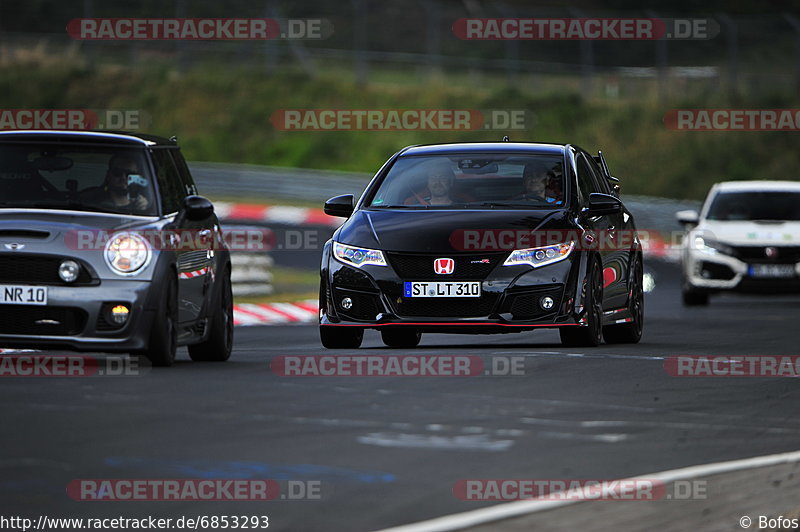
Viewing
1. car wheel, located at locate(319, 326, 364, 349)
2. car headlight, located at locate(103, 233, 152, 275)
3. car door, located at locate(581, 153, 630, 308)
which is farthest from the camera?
car door, located at locate(581, 153, 630, 308)

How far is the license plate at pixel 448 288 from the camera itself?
13.0m

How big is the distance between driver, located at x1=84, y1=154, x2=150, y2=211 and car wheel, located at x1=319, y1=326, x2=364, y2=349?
87.3 inches

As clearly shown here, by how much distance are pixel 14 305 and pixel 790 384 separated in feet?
16.4

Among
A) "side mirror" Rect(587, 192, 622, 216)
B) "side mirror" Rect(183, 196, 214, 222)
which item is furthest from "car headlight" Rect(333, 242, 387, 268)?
"side mirror" Rect(587, 192, 622, 216)

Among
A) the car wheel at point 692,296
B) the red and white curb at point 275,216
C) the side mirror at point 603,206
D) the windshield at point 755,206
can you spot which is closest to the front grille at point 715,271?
the car wheel at point 692,296

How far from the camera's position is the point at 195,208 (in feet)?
40.0

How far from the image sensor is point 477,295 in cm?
1296

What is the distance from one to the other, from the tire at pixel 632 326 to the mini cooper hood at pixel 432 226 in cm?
211

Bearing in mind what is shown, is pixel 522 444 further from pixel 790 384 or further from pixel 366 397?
pixel 790 384

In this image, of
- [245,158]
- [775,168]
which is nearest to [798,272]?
[775,168]

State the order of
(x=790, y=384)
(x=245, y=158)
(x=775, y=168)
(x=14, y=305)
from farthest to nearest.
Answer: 1. (x=245, y=158)
2. (x=775, y=168)
3. (x=790, y=384)
4. (x=14, y=305)

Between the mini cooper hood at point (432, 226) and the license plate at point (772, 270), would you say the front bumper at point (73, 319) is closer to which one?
the mini cooper hood at point (432, 226)

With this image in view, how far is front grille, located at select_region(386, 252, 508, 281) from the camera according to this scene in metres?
13.0

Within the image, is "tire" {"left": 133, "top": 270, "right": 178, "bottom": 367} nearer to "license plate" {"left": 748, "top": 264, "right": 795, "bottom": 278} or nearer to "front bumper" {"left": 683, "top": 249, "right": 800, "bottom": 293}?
"front bumper" {"left": 683, "top": 249, "right": 800, "bottom": 293}
